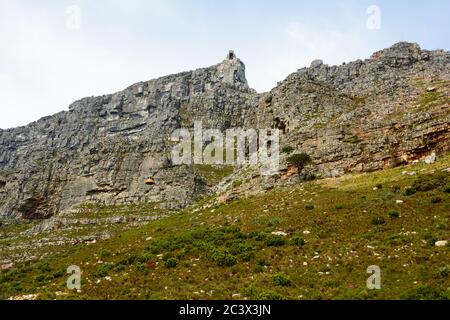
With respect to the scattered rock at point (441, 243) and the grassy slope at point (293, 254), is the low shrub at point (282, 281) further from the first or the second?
the scattered rock at point (441, 243)

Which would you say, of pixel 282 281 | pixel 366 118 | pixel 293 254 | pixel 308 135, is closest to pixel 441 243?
pixel 293 254

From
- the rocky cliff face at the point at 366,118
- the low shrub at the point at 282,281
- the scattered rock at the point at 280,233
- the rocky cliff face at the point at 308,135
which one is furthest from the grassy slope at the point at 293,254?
the rocky cliff face at the point at 308,135

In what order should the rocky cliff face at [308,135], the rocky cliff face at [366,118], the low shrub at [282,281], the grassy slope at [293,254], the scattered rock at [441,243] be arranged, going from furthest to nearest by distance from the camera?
1. the rocky cliff face at [308,135]
2. the rocky cliff face at [366,118]
3. the scattered rock at [441,243]
4. the low shrub at [282,281]
5. the grassy slope at [293,254]

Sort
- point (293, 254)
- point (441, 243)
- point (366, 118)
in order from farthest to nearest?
point (366, 118) < point (293, 254) < point (441, 243)

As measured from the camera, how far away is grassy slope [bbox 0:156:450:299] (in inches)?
893

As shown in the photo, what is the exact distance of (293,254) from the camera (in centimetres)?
2756

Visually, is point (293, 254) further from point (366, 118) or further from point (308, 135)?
point (366, 118)

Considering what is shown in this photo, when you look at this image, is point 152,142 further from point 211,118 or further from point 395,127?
point 395,127

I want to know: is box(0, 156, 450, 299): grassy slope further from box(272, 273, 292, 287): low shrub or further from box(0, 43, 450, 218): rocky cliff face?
box(0, 43, 450, 218): rocky cliff face

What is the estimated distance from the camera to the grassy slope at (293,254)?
74.4 ft

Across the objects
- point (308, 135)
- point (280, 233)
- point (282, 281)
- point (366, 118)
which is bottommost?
point (282, 281)

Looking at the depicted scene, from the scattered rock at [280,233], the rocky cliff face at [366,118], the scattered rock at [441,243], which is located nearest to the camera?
the scattered rock at [441,243]

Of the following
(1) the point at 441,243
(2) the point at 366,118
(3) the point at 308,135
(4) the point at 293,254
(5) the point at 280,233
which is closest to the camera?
(1) the point at 441,243

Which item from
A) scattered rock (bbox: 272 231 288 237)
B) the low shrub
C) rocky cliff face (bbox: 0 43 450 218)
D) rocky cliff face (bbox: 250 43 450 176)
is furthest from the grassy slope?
rocky cliff face (bbox: 0 43 450 218)
